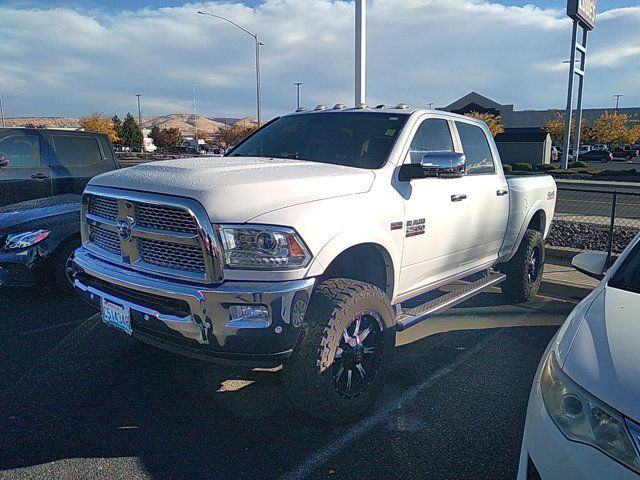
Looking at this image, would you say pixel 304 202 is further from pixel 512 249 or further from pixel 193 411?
pixel 512 249

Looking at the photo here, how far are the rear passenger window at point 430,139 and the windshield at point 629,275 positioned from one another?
1629mm

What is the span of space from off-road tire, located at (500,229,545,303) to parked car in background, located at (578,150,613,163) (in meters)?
57.0

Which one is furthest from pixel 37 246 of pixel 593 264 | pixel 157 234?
pixel 593 264

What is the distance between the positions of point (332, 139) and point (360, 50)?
7.05 metres

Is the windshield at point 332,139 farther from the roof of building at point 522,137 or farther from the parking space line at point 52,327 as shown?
the roof of building at point 522,137

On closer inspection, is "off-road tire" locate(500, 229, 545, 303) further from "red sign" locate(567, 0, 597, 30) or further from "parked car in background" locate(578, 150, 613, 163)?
"parked car in background" locate(578, 150, 613, 163)

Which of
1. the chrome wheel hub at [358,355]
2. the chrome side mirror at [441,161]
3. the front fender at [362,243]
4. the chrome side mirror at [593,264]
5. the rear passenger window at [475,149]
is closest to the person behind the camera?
the front fender at [362,243]

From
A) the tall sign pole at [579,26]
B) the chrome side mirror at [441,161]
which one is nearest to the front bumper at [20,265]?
the chrome side mirror at [441,161]

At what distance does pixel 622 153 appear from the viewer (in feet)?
197

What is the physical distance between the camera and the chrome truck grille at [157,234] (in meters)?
2.72

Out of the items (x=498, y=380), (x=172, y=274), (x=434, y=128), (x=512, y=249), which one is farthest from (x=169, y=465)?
(x=512, y=249)

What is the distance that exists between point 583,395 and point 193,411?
2.36 m

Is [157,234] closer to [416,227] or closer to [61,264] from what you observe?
[416,227]

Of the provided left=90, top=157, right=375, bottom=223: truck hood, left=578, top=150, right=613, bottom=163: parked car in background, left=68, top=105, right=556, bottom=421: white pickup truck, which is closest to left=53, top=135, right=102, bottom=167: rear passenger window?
left=68, top=105, right=556, bottom=421: white pickup truck
